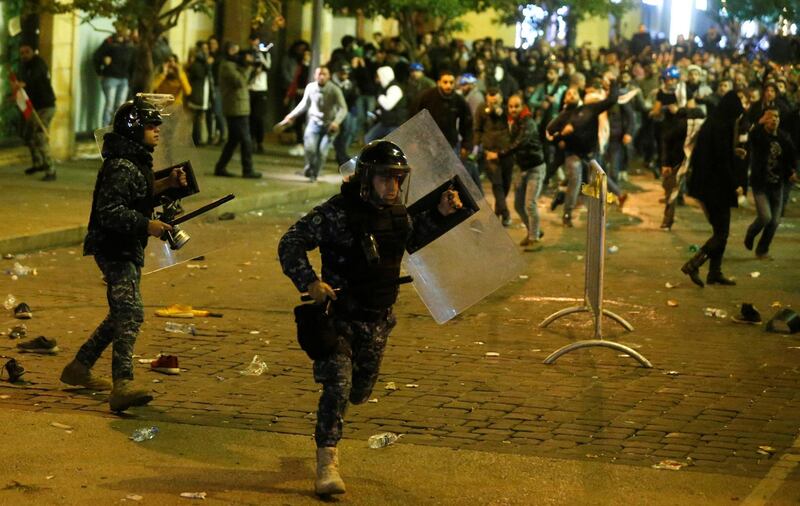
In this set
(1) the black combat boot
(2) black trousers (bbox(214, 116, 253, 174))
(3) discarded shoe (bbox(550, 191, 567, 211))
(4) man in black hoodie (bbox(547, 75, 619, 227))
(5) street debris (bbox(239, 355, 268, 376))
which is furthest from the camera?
(2) black trousers (bbox(214, 116, 253, 174))

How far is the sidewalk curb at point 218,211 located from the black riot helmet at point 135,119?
6.41 metres

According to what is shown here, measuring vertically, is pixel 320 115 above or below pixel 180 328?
above

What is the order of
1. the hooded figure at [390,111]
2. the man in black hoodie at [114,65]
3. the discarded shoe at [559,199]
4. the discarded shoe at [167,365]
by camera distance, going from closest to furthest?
the discarded shoe at [167,365] < the discarded shoe at [559,199] < the hooded figure at [390,111] < the man in black hoodie at [114,65]

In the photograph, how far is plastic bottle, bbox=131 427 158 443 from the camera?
729cm

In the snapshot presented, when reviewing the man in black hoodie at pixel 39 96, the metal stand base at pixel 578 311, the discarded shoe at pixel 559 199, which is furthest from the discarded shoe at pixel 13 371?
the man in black hoodie at pixel 39 96

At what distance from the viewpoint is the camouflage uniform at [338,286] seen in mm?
6422

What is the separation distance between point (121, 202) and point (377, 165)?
1903 millimetres

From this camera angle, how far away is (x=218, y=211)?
17.7m

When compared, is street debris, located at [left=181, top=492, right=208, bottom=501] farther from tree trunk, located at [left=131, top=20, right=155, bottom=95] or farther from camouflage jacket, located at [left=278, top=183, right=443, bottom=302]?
tree trunk, located at [left=131, top=20, right=155, bottom=95]

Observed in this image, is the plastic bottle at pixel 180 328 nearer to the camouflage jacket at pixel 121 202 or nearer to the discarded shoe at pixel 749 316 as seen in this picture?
the camouflage jacket at pixel 121 202

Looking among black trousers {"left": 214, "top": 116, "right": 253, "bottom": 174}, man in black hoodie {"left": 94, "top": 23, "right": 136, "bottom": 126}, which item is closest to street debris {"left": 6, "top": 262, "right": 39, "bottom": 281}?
black trousers {"left": 214, "top": 116, "right": 253, "bottom": 174}

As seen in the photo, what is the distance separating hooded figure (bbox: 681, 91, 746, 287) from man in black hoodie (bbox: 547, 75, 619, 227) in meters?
3.39

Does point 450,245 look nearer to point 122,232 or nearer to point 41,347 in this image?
point 122,232

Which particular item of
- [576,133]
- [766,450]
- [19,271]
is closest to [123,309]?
[766,450]
